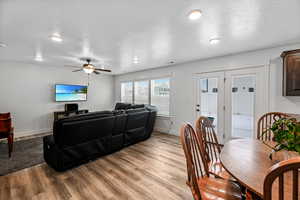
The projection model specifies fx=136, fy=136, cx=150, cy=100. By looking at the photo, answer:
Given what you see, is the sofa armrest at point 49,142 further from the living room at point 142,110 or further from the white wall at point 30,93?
the white wall at point 30,93

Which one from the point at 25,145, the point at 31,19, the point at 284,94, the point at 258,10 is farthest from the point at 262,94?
the point at 25,145

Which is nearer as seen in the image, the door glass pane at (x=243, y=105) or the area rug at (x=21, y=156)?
the area rug at (x=21, y=156)

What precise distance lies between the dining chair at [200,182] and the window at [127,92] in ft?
18.1

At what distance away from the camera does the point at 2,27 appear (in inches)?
83.7

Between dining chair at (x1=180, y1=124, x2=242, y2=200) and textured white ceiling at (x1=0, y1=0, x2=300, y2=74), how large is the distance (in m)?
1.49

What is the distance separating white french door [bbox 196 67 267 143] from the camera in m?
3.18

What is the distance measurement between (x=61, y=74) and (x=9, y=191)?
14.5 ft

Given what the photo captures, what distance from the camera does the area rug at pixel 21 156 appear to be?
8.38ft

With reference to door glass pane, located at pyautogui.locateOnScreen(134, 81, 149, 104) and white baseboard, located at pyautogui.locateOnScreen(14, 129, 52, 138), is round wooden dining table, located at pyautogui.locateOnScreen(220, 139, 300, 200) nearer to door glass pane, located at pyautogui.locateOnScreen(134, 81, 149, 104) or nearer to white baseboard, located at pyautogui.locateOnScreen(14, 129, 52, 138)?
door glass pane, located at pyautogui.locateOnScreen(134, 81, 149, 104)

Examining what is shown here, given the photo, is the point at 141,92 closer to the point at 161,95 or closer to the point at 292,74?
the point at 161,95

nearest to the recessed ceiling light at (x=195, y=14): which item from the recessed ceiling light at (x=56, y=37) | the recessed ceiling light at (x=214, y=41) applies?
Result: the recessed ceiling light at (x=214, y=41)

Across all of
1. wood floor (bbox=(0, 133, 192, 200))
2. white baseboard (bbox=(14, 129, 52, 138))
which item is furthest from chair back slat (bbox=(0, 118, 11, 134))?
white baseboard (bbox=(14, 129, 52, 138))

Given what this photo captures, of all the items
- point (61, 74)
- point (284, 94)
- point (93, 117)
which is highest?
point (61, 74)

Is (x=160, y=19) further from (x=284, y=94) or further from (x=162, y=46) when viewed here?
(x=284, y=94)
